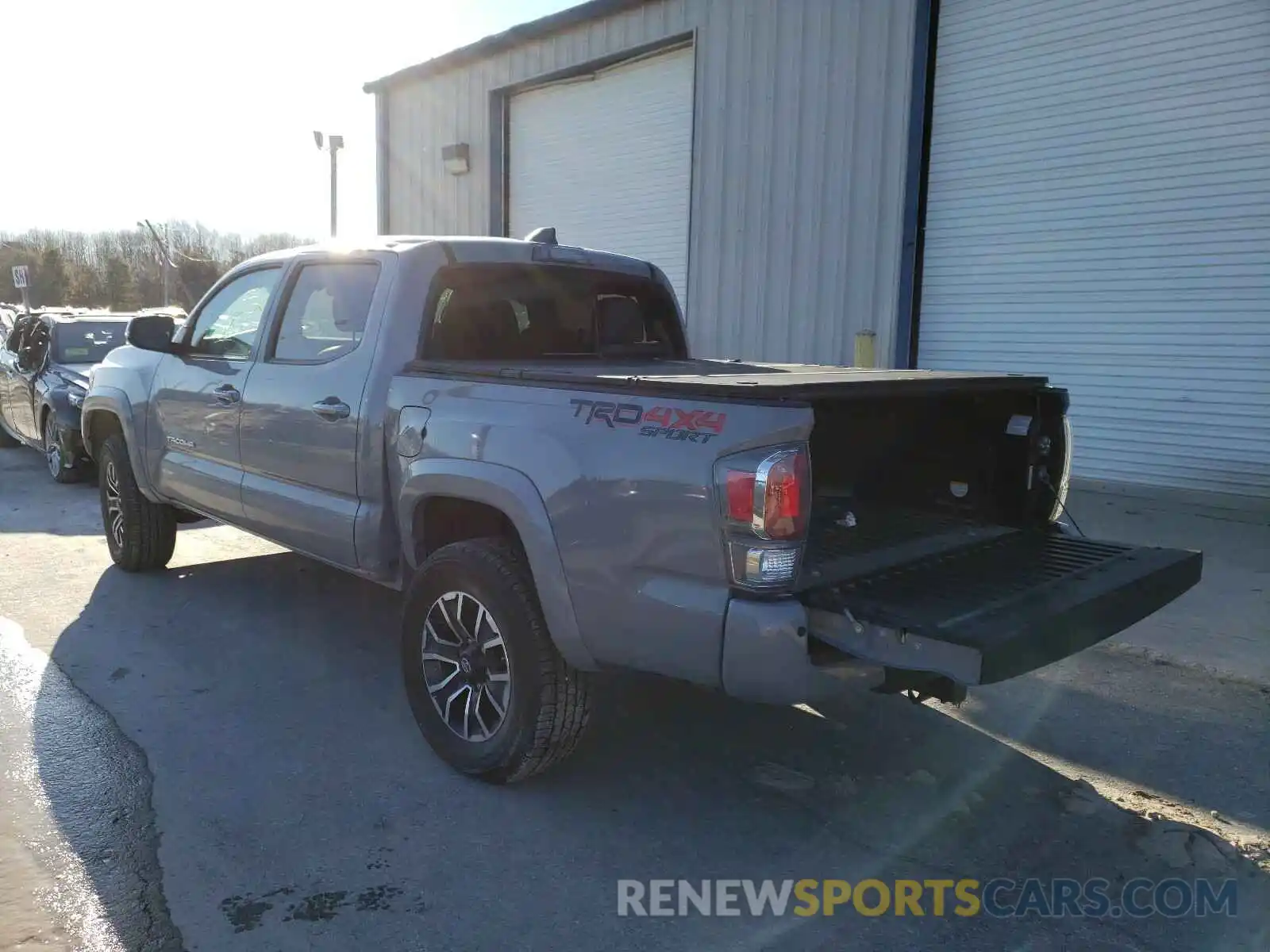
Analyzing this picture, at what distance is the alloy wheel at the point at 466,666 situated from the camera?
3.46 metres

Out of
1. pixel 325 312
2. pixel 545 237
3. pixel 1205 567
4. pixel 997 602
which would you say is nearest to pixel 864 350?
pixel 1205 567

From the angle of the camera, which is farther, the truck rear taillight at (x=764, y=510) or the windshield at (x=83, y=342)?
the windshield at (x=83, y=342)

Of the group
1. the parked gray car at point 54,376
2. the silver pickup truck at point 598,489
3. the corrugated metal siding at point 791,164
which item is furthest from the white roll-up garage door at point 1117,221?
the parked gray car at point 54,376

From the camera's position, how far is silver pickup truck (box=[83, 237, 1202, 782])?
9.02ft

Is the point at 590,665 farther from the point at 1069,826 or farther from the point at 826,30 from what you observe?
the point at 826,30

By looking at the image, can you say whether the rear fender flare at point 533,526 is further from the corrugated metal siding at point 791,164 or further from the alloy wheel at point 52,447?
the alloy wheel at point 52,447

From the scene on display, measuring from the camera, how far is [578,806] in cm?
339

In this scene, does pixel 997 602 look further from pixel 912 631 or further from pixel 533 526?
pixel 533 526

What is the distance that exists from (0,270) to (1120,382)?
5818 cm

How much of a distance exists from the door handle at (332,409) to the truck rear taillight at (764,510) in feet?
6.57

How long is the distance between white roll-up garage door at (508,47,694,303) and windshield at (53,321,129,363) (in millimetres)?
6141

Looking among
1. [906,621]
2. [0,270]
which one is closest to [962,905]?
[906,621]

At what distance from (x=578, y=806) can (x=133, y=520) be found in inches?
159

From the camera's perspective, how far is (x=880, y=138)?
1009 cm
